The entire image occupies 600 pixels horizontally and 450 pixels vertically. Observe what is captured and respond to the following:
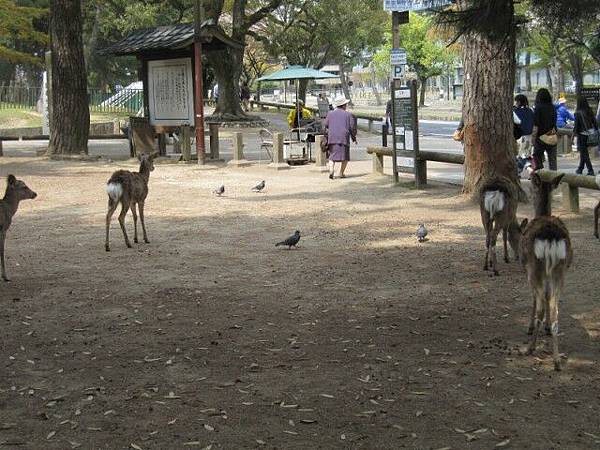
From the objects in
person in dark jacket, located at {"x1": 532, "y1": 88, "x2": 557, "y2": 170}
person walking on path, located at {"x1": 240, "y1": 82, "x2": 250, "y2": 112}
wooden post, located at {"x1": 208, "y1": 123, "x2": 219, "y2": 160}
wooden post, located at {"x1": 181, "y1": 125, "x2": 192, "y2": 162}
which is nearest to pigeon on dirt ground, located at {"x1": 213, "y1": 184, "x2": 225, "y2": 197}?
person in dark jacket, located at {"x1": 532, "y1": 88, "x2": 557, "y2": 170}

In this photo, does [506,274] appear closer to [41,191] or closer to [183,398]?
[183,398]

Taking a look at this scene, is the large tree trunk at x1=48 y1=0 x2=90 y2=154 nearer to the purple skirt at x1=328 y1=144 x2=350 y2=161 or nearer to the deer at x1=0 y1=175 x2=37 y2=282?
the purple skirt at x1=328 y1=144 x2=350 y2=161

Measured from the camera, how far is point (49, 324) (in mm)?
6773

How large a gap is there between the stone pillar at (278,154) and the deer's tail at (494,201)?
37.5 feet

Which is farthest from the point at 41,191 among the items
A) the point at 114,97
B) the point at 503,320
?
the point at 114,97

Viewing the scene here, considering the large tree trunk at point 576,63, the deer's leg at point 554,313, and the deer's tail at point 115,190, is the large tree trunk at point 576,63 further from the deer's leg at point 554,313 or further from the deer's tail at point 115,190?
the deer's leg at point 554,313

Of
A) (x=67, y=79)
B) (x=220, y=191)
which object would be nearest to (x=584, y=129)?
(x=220, y=191)

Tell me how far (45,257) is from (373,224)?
4.22 m

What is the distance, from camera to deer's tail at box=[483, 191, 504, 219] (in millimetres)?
8336

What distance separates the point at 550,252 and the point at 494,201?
116 inches

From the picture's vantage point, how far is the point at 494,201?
837cm

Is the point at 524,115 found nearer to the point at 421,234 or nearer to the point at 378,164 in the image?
the point at 378,164

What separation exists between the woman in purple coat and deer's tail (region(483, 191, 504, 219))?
8.61 meters

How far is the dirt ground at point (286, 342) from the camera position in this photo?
463 centimetres
